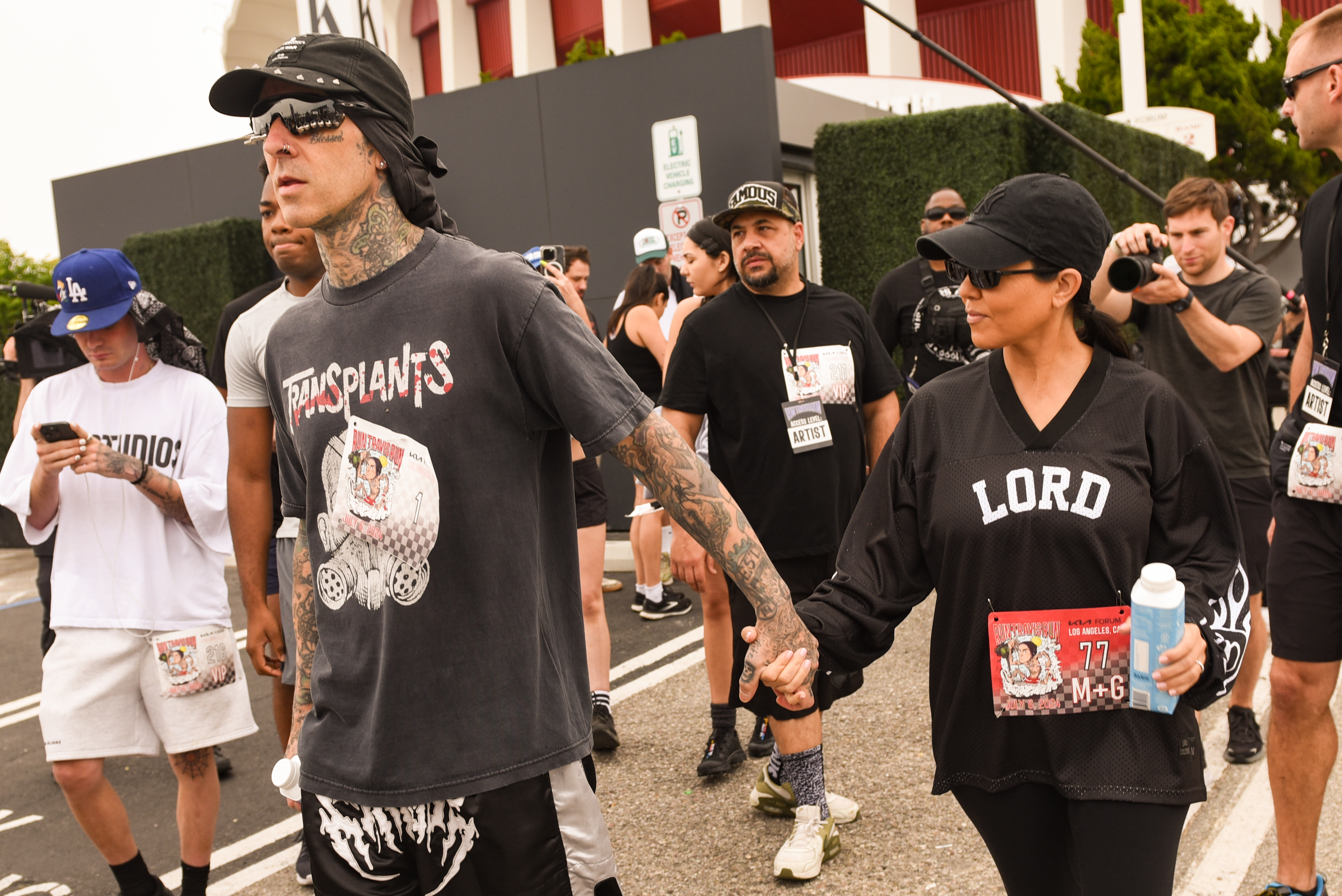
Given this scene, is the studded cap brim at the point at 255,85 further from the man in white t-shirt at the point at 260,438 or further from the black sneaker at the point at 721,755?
the black sneaker at the point at 721,755

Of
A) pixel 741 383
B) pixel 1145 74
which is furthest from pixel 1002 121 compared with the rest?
pixel 1145 74

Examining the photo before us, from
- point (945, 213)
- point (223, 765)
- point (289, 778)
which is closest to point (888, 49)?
point (945, 213)

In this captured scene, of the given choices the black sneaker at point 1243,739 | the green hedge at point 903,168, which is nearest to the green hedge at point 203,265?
the green hedge at point 903,168

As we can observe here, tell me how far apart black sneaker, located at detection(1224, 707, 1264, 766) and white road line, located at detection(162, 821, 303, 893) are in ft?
12.0

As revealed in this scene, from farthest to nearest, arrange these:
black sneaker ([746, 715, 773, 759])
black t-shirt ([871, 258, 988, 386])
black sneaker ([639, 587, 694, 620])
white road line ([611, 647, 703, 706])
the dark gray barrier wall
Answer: the dark gray barrier wall < black sneaker ([639, 587, 694, 620]) < black t-shirt ([871, 258, 988, 386]) < white road line ([611, 647, 703, 706]) < black sneaker ([746, 715, 773, 759])

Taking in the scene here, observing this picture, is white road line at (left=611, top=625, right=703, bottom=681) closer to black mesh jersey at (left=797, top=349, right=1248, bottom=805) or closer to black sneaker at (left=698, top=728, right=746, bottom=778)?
black sneaker at (left=698, top=728, right=746, bottom=778)

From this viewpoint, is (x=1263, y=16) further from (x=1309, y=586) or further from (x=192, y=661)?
(x=192, y=661)

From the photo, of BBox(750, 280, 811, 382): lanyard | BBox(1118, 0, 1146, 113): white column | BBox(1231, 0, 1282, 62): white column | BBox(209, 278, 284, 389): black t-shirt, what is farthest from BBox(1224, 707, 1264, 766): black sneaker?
BBox(1231, 0, 1282, 62): white column

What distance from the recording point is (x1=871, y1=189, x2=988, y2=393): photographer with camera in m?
5.88

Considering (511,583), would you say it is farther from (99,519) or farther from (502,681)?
(99,519)

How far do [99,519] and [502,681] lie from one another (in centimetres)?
227

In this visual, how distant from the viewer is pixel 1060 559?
2160 millimetres

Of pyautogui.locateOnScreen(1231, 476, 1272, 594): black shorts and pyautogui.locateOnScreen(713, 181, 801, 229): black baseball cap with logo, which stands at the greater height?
pyautogui.locateOnScreen(713, 181, 801, 229): black baseball cap with logo

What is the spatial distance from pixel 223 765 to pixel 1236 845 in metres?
4.36
